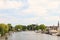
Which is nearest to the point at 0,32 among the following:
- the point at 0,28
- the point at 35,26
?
the point at 0,28

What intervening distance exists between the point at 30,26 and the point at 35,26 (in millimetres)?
6006

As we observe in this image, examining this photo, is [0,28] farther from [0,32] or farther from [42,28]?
[42,28]

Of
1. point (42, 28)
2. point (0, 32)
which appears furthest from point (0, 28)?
point (42, 28)

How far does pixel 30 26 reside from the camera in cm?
19688

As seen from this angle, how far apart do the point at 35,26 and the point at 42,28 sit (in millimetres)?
28164

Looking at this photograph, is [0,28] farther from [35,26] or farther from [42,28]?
[35,26]

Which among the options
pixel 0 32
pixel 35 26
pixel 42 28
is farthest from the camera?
pixel 35 26

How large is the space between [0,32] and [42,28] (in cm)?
8813

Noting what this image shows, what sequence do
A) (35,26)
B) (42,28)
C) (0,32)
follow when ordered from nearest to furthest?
(0,32), (42,28), (35,26)

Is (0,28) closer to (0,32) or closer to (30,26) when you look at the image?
(0,32)

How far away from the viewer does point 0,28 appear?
7950 cm

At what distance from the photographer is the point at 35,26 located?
192250mm

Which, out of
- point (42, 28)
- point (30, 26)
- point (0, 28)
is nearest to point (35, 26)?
point (30, 26)

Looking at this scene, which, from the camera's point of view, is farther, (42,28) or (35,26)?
(35,26)
